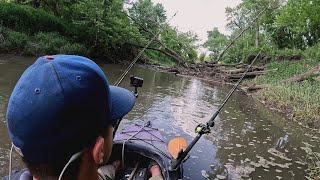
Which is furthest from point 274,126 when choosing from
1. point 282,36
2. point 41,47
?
point 282,36

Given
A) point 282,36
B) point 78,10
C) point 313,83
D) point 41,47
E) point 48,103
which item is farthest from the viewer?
point 282,36

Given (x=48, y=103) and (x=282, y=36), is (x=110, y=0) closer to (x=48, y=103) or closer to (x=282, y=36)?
Result: (x=282, y=36)

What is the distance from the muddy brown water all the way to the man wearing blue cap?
381cm

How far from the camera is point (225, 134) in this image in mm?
7910

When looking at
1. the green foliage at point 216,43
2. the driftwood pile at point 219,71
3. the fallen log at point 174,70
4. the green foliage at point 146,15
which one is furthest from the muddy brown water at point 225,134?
the green foliage at point 216,43

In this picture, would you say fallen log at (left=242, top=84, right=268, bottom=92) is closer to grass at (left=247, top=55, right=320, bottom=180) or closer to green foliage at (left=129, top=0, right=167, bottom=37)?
grass at (left=247, top=55, right=320, bottom=180)

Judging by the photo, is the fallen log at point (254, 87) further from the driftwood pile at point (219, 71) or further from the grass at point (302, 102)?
the driftwood pile at point (219, 71)

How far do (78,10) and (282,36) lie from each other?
20.2 m

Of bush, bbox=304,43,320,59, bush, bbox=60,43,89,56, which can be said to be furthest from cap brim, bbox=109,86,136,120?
bush, bbox=304,43,320,59

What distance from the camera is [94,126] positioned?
1166 millimetres

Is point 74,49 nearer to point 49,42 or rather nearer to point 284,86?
point 49,42

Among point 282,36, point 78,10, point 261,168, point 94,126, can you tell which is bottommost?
point 261,168

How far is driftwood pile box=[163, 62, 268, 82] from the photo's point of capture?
17.7 meters

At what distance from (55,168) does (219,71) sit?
18.2 m
